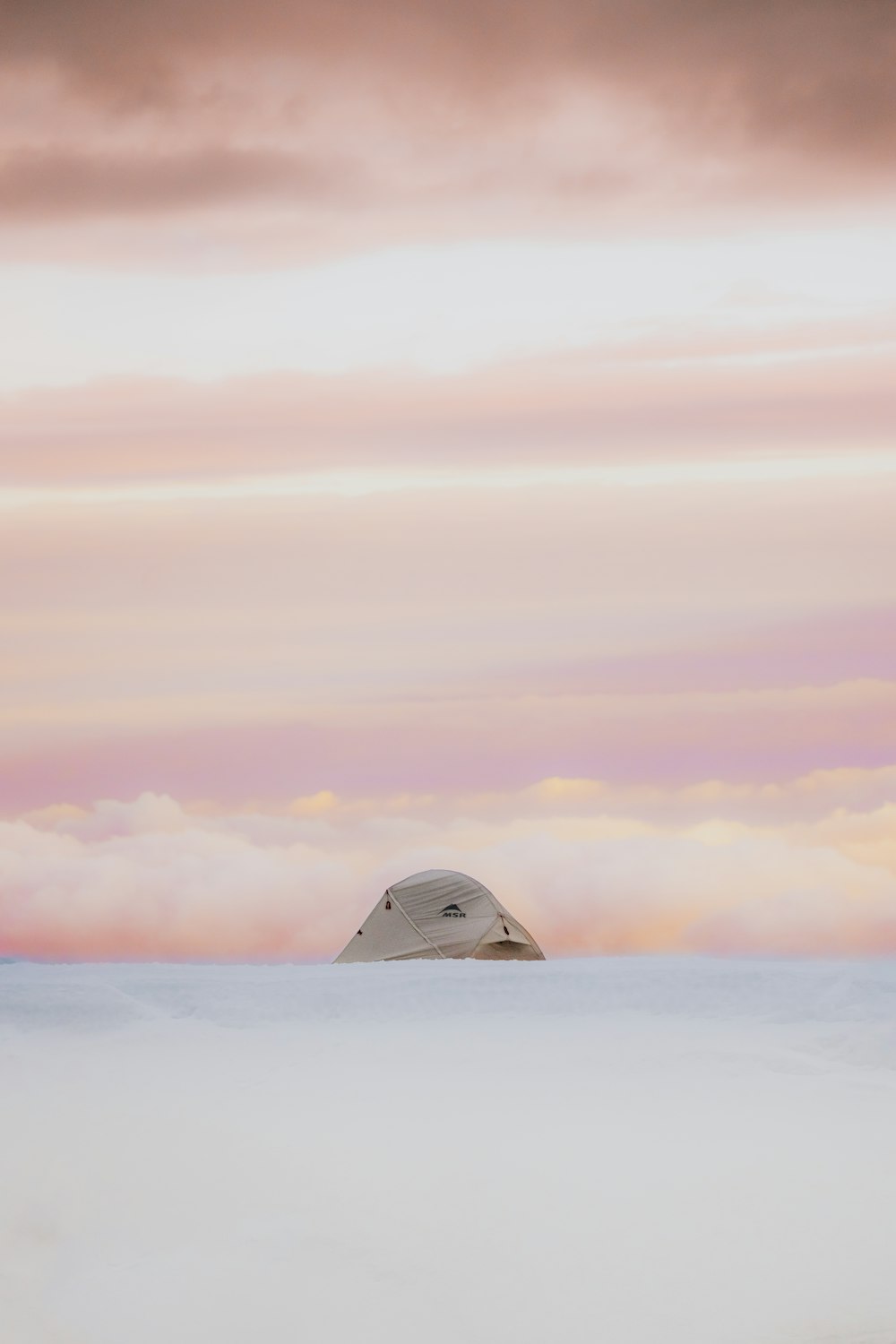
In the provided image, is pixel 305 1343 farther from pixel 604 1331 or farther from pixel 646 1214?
pixel 646 1214

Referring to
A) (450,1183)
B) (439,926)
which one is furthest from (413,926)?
(450,1183)

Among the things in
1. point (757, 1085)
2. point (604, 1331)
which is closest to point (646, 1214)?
point (604, 1331)

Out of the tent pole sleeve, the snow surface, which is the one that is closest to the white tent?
the tent pole sleeve

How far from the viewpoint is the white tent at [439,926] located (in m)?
19.1

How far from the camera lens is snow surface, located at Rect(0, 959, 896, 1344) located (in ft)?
19.2

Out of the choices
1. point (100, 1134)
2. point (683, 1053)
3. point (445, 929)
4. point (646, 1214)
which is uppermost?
point (445, 929)

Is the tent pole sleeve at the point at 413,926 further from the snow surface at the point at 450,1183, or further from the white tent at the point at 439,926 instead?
the snow surface at the point at 450,1183

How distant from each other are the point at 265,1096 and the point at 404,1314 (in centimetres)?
279

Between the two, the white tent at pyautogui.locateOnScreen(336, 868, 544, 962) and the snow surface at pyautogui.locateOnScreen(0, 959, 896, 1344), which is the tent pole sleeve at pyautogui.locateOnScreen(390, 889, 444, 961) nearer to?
the white tent at pyautogui.locateOnScreen(336, 868, 544, 962)

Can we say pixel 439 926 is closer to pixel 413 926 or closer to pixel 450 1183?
pixel 413 926

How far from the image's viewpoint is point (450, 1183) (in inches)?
271

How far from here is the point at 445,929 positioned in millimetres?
19234

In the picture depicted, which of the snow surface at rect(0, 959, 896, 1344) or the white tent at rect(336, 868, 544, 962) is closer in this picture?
the snow surface at rect(0, 959, 896, 1344)

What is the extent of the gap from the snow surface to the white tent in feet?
26.6
